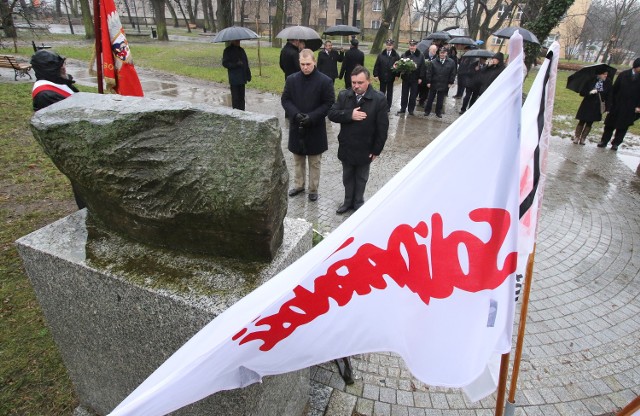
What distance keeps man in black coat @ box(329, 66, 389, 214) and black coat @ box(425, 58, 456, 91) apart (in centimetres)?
681

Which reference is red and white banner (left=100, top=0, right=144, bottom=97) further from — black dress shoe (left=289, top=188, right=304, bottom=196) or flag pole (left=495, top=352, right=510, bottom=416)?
flag pole (left=495, top=352, right=510, bottom=416)

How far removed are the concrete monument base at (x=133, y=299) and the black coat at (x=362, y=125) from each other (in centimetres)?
279

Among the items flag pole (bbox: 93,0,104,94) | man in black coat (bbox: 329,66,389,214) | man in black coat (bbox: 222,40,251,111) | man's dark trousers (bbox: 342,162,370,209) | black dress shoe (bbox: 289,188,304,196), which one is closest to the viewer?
flag pole (bbox: 93,0,104,94)

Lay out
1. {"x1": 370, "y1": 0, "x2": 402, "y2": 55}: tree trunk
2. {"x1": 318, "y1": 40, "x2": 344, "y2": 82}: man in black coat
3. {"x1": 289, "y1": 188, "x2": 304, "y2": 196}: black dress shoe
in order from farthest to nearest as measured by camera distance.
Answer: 1. {"x1": 370, "y1": 0, "x2": 402, "y2": 55}: tree trunk
2. {"x1": 318, "y1": 40, "x2": 344, "y2": 82}: man in black coat
3. {"x1": 289, "y1": 188, "x2": 304, "y2": 196}: black dress shoe

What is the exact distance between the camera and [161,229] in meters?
2.16

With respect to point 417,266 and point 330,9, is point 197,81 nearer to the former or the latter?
point 417,266

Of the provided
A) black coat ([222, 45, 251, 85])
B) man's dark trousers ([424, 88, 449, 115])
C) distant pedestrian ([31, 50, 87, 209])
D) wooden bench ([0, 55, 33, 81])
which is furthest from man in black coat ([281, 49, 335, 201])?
wooden bench ([0, 55, 33, 81])

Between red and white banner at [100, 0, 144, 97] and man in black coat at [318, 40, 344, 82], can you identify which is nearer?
red and white banner at [100, 0, 144, 97]

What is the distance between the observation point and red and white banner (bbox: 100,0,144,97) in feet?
14.5

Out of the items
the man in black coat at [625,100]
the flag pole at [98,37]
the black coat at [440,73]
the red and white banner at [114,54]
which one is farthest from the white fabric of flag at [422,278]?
the black coat at [440,73]

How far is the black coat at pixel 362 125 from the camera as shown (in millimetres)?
4965

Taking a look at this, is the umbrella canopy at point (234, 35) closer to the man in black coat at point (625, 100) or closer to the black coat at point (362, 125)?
the black coat at point (362, 125)

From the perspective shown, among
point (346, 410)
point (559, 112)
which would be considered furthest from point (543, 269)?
point (559, 112)

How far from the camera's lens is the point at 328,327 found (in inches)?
62.9
